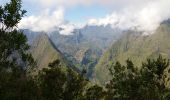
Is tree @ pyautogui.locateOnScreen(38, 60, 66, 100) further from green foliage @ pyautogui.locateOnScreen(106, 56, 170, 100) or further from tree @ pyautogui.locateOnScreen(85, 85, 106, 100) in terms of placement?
green foliage @ pyautogui.locateOnScreen(106, 56, 170, 100)

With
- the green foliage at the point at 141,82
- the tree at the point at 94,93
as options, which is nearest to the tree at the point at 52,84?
the tree at the point at 94,93

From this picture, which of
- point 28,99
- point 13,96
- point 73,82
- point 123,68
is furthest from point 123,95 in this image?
point 13,96

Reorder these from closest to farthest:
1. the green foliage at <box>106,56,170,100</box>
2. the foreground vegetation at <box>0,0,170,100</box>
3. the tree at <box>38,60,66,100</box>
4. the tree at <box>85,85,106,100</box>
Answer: the foreground vegetation at <box>0,0,170,100</box> → the tree at <box>38,60,66,100</box> → the green foliage at <box>106,56,170,100</box> → the tree at <box>85,85,106,100</box>

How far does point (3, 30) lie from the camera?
112ft

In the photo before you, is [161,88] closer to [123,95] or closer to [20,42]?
[123,95]

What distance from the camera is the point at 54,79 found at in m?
63.0

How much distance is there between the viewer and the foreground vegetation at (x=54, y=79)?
34.7 m

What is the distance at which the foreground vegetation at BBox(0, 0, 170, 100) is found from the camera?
34.7m

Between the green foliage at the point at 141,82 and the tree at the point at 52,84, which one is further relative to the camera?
the green foliage at the point at 141,82

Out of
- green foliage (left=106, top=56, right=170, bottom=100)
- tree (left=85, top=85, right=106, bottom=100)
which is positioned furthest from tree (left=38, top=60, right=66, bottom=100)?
green foliage (left=106, top=56, right=170, bottom=100)

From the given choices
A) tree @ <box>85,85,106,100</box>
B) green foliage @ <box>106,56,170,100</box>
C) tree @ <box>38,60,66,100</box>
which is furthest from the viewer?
tree @ <box>85,85,106,100</box>

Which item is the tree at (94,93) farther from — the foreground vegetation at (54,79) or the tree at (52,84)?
the tree at (52,84)

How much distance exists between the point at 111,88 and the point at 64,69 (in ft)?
44.7

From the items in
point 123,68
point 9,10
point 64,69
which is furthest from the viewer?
point 123,68
